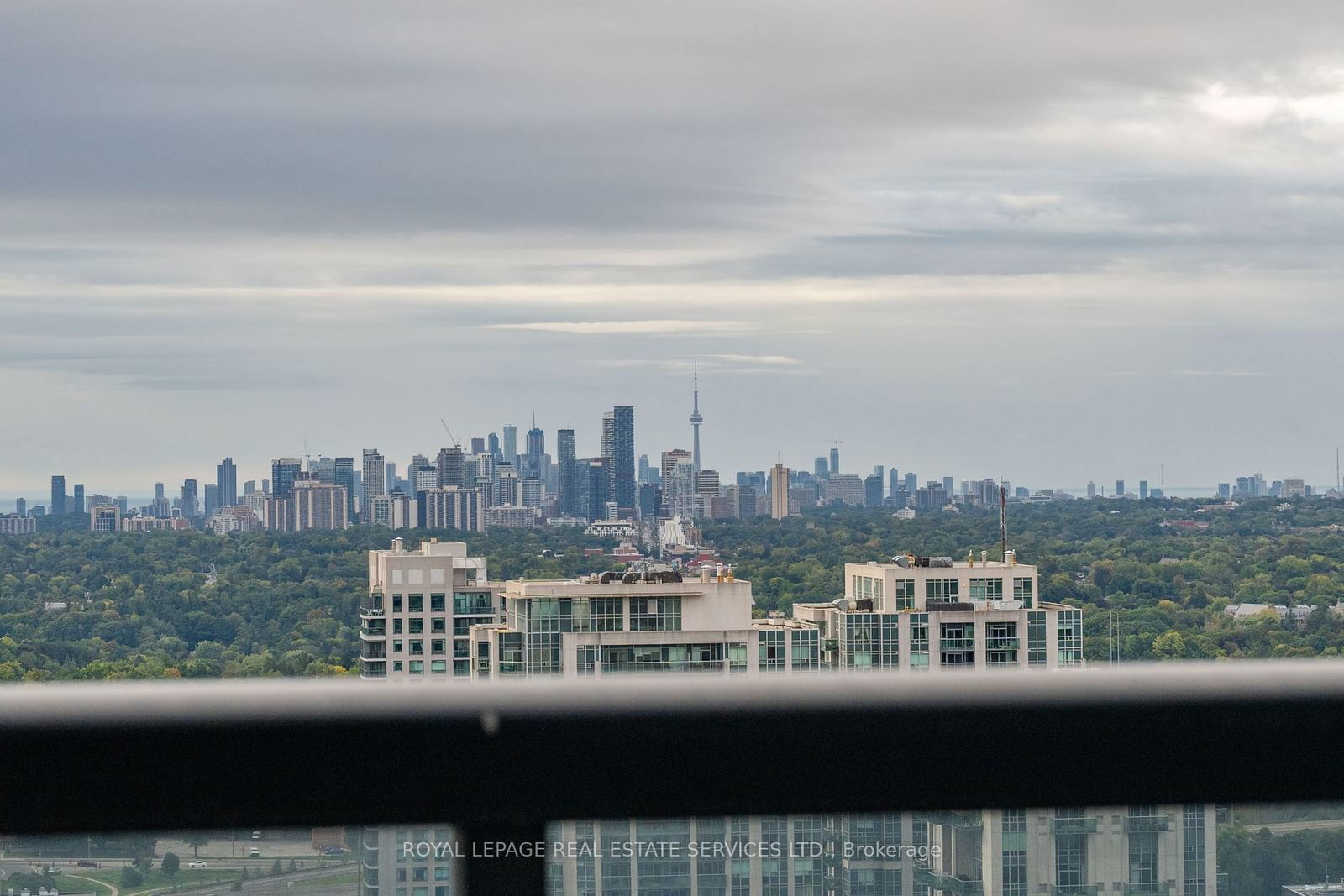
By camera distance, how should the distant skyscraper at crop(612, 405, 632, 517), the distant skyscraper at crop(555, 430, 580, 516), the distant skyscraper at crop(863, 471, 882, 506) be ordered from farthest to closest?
the distant skyscraper at crop(612, 405, 632, 517), the distant skyscraper at crop(555, 430, 580, 516), the distant skyscraper at crop(863, 471, 882, 506)

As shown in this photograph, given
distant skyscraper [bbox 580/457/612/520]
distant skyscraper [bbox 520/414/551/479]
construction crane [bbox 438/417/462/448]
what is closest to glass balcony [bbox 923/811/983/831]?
distant skyscraper [bbox 580/457/612/520]

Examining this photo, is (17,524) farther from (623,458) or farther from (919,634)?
(919,634)

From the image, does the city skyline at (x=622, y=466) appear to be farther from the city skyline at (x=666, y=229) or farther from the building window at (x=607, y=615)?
the building window at (x=607, y=615)

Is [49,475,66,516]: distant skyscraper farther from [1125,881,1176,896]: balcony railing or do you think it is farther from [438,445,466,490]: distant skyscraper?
[1125,881,1176,896]: balcony railing

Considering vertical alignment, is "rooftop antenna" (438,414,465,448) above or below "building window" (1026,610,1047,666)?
above

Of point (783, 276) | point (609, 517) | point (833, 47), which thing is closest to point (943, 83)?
point (833, 47)

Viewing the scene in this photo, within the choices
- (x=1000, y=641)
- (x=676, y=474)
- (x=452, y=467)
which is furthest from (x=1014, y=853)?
(x=676, y=474)

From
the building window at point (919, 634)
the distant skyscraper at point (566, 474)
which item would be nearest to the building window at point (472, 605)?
the building window at point (919, 634)
